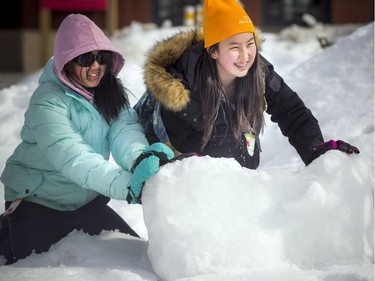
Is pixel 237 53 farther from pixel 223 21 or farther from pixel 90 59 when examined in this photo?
pixel 90 59

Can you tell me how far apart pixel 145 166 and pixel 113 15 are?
1060 cm

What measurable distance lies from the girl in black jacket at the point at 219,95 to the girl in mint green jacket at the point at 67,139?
18cm

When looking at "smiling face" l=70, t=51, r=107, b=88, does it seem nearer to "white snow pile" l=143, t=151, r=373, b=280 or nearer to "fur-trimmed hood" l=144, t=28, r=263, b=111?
"fur-trimmed hood" l=144, t=28, r=263, b=111

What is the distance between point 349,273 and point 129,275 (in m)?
0.76

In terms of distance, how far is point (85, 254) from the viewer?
2.51 m

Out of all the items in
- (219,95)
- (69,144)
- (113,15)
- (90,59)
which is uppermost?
(90,59)

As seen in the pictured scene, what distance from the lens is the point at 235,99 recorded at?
2.77m

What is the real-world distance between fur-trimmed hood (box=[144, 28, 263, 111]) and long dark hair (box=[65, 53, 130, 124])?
15cm

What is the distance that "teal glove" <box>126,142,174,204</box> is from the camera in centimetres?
222

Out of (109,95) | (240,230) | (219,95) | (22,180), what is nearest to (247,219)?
(240,230)

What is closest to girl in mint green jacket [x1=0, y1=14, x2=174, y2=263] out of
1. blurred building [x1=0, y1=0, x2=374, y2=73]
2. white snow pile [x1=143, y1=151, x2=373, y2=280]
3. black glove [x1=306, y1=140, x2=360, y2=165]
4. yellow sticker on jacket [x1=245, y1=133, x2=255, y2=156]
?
white snow pile [x1=143, y1=151, x2=373, y2=280]

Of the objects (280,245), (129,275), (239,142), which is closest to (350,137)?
(239,142)

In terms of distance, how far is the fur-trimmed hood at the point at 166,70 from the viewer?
2650 millimetres

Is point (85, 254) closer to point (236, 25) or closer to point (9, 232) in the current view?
point (9, 232)
